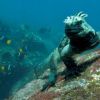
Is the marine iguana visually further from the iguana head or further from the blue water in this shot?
the blue water

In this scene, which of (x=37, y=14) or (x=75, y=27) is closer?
(x=75, y=27)

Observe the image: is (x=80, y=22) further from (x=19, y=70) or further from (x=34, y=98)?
(x=19, y=70)

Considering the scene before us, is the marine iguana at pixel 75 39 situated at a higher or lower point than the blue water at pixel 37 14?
lower

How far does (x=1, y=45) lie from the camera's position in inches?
1014

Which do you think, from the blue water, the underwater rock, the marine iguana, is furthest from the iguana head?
the blue water

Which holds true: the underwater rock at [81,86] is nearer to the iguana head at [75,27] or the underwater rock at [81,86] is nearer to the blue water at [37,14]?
the iguana head at [75,27]

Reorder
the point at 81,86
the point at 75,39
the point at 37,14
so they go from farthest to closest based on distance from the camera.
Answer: the point at 37,14
the point at 75,39
the point at 81,86

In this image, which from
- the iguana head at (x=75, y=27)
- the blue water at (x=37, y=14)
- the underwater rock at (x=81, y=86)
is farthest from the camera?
the blue water at (x=37, y=14)

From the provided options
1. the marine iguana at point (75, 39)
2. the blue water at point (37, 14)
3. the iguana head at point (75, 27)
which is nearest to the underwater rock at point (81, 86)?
the marine iguana at point (75, 39)

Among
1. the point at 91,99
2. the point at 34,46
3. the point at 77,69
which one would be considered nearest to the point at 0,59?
the point at 34,46

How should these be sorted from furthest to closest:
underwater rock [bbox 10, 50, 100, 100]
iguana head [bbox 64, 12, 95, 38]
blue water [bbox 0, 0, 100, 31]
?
blue water [bbox 0, 0, 100, 31] < iguana head [bbox 64, 12, 95, 38] < underwater rock [bbox 10, 50, 100, 100]

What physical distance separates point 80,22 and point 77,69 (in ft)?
3.90

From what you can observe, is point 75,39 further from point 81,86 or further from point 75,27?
point 81,86

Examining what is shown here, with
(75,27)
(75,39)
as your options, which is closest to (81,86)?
(75,39)
